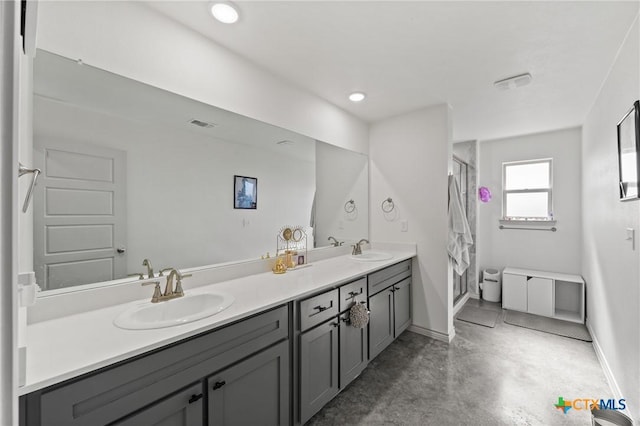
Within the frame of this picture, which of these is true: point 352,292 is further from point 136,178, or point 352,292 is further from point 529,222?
point 529,222

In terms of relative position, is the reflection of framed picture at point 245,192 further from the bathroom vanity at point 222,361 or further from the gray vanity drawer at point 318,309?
the gray vanity drawer at point 318,309

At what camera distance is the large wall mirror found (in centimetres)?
122

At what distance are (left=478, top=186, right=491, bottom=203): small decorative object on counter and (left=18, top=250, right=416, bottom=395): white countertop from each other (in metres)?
3.38

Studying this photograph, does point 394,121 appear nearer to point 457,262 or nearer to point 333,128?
point 333,128

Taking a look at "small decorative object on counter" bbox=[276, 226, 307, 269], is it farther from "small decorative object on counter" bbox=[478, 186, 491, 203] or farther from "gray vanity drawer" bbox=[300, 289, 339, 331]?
"small decorative object on counter" bbox=[478, 186, 491, 203]

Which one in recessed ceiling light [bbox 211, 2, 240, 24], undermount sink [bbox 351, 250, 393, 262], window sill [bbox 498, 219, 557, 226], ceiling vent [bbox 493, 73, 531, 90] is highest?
recessed ceiling light [bbox 211, 2, 240, 24]

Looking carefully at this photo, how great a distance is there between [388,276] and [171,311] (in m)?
1.76

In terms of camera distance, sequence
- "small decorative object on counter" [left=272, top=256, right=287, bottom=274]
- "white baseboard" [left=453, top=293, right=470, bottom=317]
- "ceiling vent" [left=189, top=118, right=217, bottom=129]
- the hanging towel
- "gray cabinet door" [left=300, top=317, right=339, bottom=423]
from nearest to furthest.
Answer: "gray cabinet door" [left=300, top=317, right=339, bottom=423] → "ceiling vent" [left=189, top=118, right=217, bottom=129] → "small decorative object on counter" [left=272, top=256, right=287, bottom=274] → the hanging towel → "white baseboard" [left=453, top=293, right=470, bottom=317]

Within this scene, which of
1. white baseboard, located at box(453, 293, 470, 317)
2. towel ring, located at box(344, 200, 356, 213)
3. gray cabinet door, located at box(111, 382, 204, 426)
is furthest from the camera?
white baseboard, located at box(453, 293, 470, 317)

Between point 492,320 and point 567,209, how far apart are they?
1.82 metres

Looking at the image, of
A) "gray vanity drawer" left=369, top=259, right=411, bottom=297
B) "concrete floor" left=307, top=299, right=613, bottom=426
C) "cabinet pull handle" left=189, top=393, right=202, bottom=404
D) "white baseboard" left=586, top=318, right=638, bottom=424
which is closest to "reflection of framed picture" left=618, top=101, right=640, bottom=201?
"white baseboard" left=586, top=318, right=638, bottom=424

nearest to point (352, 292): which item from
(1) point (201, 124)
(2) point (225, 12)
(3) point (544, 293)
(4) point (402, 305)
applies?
(4) point (402, 305)

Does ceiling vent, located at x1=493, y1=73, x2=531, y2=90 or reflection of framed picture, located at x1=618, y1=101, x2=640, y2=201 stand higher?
ceiling vent, located at x1=493, y1=73, x2=531, y2=90

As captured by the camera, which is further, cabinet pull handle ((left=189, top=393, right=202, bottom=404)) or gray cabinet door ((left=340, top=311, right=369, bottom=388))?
gray cabinet door ((left=340, top=311, right=369, bottom=388))
